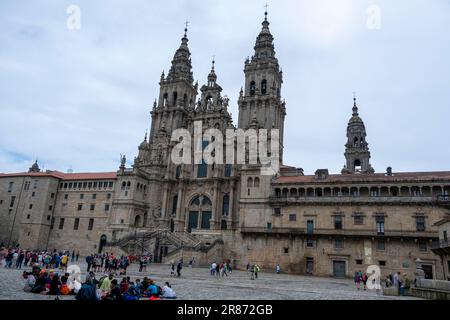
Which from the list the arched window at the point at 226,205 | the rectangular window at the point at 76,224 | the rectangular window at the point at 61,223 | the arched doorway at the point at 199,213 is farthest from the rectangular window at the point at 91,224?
the arched window at the point at 226,205

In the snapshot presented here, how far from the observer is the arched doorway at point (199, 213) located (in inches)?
2320

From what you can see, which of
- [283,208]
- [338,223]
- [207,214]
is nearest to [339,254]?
[338,223]

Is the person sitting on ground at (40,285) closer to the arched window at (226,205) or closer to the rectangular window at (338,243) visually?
the rectangular window at (338,243)

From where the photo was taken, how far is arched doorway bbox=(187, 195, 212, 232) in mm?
58938

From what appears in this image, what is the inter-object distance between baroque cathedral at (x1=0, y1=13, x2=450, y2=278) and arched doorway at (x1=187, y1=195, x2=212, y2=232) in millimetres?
180

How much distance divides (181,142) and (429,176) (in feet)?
129

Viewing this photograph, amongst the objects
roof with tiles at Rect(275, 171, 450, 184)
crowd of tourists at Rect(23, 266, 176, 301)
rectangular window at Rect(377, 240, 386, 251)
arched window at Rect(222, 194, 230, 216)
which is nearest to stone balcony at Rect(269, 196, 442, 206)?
roof with tiles at Rect(275, 171, 450, 184)

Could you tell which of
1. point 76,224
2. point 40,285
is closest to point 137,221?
point 76,224

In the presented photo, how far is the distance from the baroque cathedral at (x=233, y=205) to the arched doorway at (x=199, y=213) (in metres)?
0.18

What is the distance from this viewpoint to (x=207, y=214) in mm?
59406
